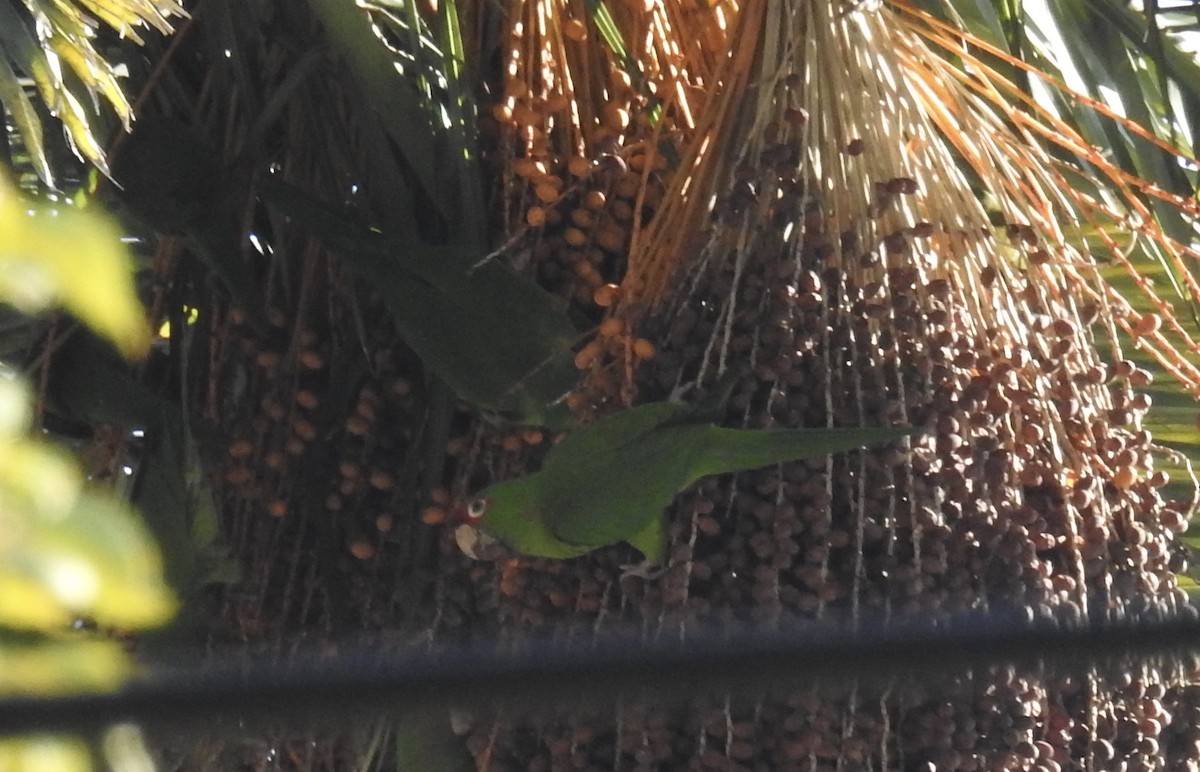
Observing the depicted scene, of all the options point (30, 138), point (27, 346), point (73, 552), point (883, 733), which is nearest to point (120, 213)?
point (27, 346)

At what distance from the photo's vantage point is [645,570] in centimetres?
76

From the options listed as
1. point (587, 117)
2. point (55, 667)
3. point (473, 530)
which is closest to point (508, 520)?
point (473, 530)

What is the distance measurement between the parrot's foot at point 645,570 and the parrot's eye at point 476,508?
86 millimetres

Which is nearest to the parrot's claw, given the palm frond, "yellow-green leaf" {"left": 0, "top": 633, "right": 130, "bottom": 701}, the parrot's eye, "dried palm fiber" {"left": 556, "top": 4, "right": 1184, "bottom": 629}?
"dried palm fiber" {"left": 556, "top": 4, "right": 1184, "bottom": 629}

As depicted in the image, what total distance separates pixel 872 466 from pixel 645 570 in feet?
0.44

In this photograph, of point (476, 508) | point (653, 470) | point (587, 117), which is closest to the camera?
point (653, 470)

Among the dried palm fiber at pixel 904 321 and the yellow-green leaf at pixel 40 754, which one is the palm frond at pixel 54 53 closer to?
the dried palm fiber at pixel 904 321

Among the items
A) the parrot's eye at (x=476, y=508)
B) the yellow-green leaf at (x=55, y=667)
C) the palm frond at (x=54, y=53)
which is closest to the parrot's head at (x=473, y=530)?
the parrot's eye at (x=476, y=508)

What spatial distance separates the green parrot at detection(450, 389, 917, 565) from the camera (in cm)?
71

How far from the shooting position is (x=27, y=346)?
102cm

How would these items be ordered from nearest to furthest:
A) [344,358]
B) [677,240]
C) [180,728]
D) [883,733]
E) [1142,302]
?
[180,728]
[883,733]
[677,240]
[344,358]
[1142,302]

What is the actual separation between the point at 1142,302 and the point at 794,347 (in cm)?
45

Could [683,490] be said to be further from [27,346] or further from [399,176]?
[27,346]

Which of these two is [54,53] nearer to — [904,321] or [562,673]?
[904,321]
